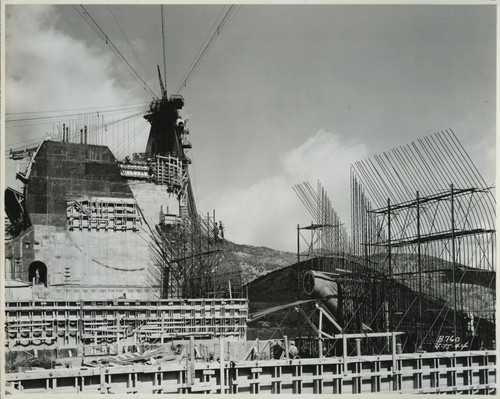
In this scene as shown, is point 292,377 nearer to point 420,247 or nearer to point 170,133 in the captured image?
point 420,247

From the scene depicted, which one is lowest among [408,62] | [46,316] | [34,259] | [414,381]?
[414,381]

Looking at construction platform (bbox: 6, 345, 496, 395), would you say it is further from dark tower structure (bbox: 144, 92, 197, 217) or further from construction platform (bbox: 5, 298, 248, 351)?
dark tower structure (bbox: 144, 92, 197, 217)

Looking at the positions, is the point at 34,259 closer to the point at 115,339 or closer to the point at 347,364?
the point at 115,339

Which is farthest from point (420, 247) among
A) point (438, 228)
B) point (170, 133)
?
point (170, 133)

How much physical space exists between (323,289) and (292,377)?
7447 millimetres

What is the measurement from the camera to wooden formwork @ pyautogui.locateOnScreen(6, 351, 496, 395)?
60.6 ft

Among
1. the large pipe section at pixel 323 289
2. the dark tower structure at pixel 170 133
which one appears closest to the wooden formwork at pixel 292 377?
the large pipe section at pixel 323 289

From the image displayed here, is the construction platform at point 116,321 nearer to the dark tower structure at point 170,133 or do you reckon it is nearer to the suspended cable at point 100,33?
the suspended cable at point 100,33

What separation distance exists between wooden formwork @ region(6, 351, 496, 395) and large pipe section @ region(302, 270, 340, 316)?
19.1 ft

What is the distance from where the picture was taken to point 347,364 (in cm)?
2194

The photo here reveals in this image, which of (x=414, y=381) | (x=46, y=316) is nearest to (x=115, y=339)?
(x=46, y=316)

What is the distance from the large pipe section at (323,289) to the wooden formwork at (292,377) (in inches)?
229

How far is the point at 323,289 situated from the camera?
28.0 meters

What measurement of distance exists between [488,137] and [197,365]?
12.0 meters
